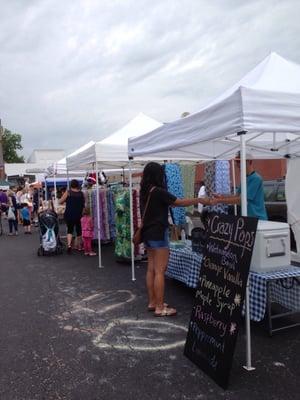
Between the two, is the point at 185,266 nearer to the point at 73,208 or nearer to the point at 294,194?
the point at 294,194

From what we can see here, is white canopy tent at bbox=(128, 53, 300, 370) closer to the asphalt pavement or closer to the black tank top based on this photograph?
the asphalt pavement

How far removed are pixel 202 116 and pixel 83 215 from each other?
633 centimetres

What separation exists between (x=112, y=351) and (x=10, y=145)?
3816 inches

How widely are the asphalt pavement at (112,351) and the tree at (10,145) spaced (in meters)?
92.5

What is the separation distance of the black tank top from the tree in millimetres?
88242

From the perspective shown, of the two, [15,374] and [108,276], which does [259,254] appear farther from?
[108,276]

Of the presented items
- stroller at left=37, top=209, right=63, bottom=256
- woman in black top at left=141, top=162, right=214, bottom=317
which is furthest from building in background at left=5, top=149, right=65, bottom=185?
woman in black top at left=141, top=162, right=214, bottom=317

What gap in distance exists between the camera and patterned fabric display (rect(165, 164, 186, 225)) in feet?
27.5

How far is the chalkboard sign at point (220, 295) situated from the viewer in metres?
3.27

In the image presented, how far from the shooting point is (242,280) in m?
3.28

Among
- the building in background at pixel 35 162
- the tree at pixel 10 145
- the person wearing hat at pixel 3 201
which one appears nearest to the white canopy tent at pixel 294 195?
the person wearing hat at pixel 3 201

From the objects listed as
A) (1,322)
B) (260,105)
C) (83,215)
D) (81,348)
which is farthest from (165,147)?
(83,215)

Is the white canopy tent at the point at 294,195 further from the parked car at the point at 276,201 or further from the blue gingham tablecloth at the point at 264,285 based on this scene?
the parked car at the point at 276,201

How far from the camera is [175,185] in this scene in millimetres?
8500
